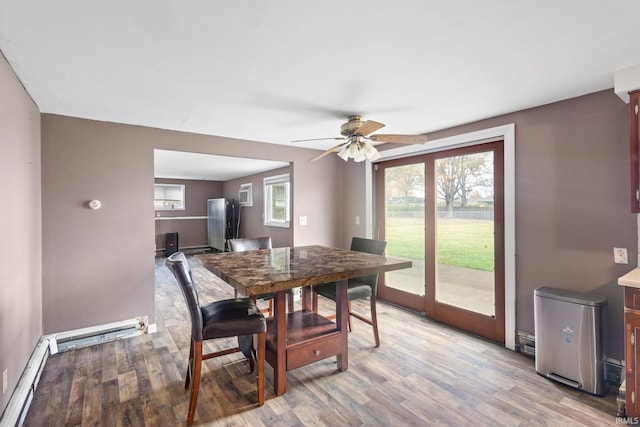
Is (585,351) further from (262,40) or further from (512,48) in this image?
(262,40)

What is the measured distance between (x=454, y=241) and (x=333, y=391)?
2052 mm

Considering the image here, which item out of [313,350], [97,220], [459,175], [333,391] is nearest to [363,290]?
[313,350]

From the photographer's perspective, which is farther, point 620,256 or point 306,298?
point 306,298

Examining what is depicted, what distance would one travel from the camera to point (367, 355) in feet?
8.63

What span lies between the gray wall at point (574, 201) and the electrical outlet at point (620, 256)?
1.0 inches

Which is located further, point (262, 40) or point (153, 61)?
point (153, 61)

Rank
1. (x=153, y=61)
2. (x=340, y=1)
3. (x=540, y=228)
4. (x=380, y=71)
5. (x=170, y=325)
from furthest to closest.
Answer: (x=170, y=325) < (x=540, y=228) < (x=380, y=71) < (x=153, y=61) < (x=340, y=1)

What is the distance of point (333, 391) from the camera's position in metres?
2.11

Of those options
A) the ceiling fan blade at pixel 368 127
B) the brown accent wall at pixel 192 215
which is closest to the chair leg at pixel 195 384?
the ceiling fan blade at pixel 368 127

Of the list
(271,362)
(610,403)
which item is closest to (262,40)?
(271,362)

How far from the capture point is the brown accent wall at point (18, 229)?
1.75 metres

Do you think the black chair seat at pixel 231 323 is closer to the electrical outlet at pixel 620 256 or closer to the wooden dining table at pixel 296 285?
the wooden dining table at pixel 296 285

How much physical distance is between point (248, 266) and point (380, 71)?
1622 mm

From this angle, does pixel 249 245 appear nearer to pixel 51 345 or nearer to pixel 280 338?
pixel 280 338
